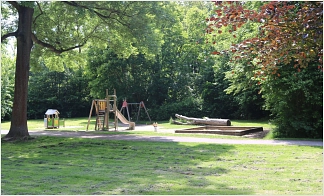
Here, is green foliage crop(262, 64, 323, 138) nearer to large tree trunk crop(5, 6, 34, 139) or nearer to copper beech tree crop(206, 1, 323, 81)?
large tree trunk crop(5, 6, 34, 139)

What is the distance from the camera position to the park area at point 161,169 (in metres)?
6.75

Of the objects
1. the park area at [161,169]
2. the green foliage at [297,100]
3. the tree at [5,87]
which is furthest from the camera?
the tree at [5,87]

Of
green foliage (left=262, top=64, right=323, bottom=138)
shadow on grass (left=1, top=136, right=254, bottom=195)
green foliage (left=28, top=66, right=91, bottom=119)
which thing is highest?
green foliage (left=28, top=66, right=91, bottom=119)

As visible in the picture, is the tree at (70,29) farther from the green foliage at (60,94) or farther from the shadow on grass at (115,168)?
the green foliage at (60,94)

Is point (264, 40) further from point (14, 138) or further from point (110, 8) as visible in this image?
point (14, 138)

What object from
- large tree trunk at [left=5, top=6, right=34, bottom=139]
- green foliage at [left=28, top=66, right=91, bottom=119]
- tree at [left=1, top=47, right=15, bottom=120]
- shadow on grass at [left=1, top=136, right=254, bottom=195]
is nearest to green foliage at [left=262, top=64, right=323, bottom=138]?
shadow on grass at [left=1, top=136, right=254, bottom=195]

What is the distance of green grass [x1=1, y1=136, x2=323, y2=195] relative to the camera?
675 centimetres

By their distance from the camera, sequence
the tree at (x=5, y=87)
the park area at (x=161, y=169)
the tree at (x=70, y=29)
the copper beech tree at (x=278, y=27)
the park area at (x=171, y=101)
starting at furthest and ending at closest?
1. the tree at (x=5, y=87)
2. the tree at (x=70, y=29)
3. the park area at (x=161, y=169)
4. the park area at (x=171, y=101)
5. the copper beech tree at (x=278, y=27)

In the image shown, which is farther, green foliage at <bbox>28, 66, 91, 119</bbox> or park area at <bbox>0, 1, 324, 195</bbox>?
green foliage at <bbox>28, 66, 91, 119</bbox>

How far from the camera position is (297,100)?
52.1ft

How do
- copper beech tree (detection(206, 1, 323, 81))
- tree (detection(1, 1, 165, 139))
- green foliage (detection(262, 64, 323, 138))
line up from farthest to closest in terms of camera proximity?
tree (detection(1, 1, 165, 139)) < green foliage (detection(262, 64, 323, 138)) < copper beech tree (detection(206, 1, 323, 81))

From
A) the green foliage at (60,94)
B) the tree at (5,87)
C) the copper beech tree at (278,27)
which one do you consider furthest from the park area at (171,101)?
the green foliage at (60,94)

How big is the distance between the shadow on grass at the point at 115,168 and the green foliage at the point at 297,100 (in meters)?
3.99

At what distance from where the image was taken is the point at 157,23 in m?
16.7
